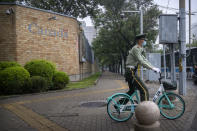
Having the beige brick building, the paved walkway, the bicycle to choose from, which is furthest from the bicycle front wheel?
the beige brick building

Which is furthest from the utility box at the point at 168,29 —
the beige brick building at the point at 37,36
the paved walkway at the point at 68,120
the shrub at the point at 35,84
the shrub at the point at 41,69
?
the beige brick building at the point at 37,36

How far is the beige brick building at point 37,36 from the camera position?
41.1 feet

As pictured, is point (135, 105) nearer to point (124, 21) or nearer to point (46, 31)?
point (46, 31)

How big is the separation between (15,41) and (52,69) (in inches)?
130

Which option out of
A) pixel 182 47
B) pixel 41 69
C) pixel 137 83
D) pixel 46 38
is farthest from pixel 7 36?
pixel 137 83

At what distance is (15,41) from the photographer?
41.4 feet

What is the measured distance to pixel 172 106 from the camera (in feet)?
16.0

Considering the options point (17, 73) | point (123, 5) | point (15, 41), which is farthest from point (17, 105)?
point (123, 5)

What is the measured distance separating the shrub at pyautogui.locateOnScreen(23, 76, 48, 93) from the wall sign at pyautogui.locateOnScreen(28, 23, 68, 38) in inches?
194

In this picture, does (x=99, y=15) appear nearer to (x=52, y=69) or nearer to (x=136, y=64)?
(x=52, y=69)

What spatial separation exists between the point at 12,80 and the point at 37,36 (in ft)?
18.0

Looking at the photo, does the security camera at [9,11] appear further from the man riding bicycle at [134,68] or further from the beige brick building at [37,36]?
the man riding bicycle at [134,68]

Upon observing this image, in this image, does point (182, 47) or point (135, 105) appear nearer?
point (135, 105)

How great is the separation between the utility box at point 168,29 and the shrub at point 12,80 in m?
6.59
